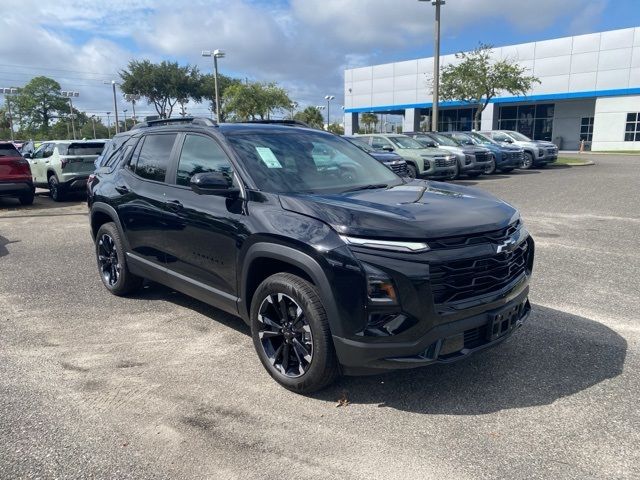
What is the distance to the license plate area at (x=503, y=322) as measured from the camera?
331cm

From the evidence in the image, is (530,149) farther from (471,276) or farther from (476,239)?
(471,276)

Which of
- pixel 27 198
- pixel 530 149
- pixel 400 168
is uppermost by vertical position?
pixel 530 149

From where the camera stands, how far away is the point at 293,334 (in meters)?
3.54

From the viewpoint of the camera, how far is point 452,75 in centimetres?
3083

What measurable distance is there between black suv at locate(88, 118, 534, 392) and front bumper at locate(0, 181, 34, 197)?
9.43 meters

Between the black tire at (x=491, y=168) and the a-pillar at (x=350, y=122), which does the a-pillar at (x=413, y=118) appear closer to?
the a-pillar at (x=350, y=122)

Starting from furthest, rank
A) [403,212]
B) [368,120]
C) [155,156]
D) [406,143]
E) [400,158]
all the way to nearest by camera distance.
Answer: [368,120] < [406,143] < [400,158] < [155,156] < [403,212]

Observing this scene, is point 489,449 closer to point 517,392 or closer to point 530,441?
point 530,441

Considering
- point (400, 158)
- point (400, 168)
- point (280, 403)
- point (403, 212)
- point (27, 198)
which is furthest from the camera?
point (400, 158)

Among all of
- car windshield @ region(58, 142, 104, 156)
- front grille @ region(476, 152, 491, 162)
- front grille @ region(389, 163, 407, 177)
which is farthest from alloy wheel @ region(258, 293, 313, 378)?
front grille @ region(476, 152, 491, 162)

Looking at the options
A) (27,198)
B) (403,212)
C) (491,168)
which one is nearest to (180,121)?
(403,212)

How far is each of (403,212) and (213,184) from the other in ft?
4.51

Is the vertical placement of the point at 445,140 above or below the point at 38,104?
below

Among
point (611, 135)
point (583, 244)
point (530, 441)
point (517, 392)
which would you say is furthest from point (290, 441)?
point (611, 135)
